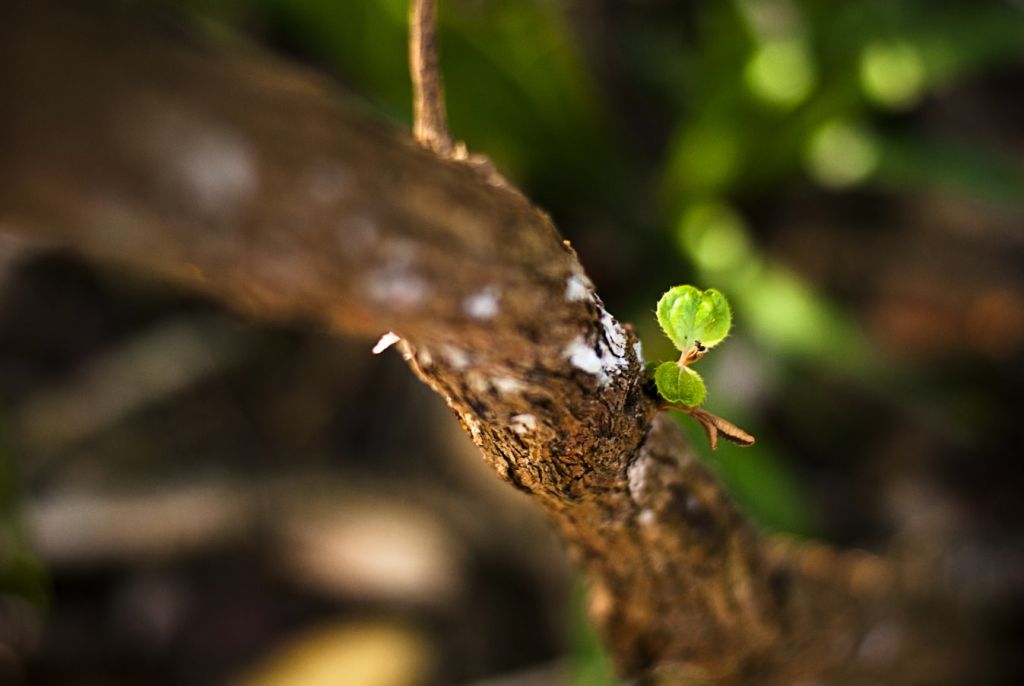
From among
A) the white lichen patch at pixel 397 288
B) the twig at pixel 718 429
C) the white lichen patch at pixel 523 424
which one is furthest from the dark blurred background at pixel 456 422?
the white lichen patch at pixel 397 288

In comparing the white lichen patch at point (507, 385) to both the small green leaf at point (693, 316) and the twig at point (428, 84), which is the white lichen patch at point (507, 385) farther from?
the twig at point (428, 84)

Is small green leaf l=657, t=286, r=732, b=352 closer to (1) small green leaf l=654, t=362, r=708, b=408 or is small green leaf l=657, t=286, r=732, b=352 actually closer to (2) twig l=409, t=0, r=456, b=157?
(1) small green leaf l=654, t=362, r=708, b=408

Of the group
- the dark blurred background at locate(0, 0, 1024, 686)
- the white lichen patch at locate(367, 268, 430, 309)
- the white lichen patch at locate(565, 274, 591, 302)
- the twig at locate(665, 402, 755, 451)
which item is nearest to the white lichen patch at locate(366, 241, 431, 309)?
the white lichen patch at locate(367, 268, 430, 309)

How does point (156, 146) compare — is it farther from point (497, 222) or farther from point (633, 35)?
point (633, 35)

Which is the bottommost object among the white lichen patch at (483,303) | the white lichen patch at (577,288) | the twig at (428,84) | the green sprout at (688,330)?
the green sprout at (688,330)

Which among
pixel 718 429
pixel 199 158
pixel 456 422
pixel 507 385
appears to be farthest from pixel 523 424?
pixel 456 422
